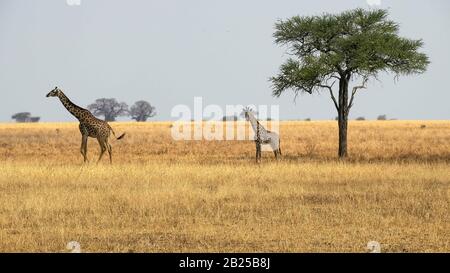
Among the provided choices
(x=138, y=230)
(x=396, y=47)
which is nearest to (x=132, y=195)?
(x=138, y=230)

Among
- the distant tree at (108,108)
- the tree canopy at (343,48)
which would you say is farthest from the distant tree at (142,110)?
the tree canopy at (343,48)

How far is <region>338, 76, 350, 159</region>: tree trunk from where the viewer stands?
27125 mm

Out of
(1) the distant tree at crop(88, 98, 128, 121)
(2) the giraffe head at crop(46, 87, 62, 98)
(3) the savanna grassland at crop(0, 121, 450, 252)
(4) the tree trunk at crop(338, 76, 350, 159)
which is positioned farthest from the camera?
(1) the distant tree at crop(88, 98, 128, 121)

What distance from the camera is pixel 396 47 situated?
1075 inches

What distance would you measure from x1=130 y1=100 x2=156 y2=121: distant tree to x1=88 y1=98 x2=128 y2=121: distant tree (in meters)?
3.04

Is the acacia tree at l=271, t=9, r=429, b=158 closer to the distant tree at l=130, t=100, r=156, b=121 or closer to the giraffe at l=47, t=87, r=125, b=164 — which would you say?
the giraffe at l=47, t=87, r=125, b=164

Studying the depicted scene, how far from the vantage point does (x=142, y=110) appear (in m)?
123

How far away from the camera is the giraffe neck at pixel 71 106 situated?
73.2 ft

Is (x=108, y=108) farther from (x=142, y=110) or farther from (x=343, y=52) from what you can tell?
(x=343, y=52)

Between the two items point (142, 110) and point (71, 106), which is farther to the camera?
point (142, 110)

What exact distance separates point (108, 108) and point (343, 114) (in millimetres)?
92151

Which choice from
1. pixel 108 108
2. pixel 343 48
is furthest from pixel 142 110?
pixel 343 48

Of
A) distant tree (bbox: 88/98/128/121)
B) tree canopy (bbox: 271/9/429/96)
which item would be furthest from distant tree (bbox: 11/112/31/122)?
tree canopy (bbox: 271/9/429/96)
